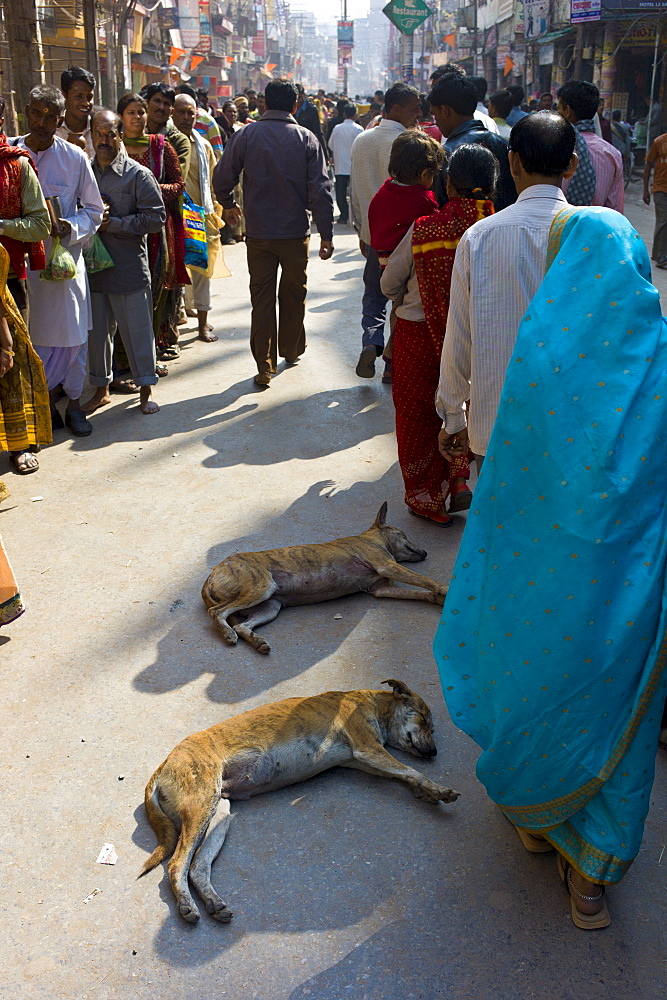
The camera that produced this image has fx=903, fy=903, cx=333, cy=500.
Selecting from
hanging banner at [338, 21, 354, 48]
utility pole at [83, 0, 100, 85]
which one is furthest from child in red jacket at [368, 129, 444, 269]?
hanging banner at [338, 21, 354, 48]

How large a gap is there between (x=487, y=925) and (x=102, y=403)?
5125 millimetres

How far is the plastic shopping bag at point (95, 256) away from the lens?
596 centimetres

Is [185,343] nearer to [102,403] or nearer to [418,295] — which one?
[102,403]

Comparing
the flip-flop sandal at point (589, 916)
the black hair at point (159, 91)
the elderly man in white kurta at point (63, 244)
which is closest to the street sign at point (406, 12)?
the black hair at point (159, 91)

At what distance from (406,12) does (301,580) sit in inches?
1013

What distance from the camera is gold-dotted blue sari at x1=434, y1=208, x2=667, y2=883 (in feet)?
7.02

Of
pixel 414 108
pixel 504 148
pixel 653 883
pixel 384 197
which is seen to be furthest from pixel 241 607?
pixel 414 108

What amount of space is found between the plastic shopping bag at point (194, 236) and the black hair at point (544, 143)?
4.77m

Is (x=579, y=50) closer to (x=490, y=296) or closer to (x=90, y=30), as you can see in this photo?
(x=90, y=30)

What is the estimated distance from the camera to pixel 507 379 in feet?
7.63

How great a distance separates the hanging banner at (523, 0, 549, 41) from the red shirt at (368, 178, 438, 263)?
27.9 meters

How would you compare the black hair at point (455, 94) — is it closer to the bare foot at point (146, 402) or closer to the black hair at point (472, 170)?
the black hair at point (472, 170)

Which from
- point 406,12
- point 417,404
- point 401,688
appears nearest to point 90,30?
point 417,404

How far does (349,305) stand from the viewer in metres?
10.0
